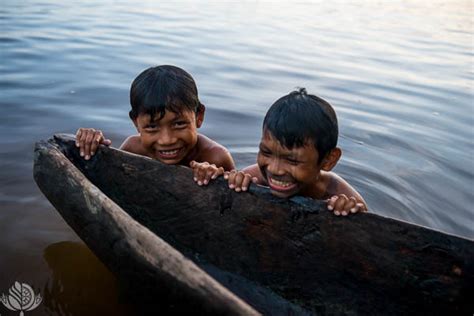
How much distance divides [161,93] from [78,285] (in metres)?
1.17

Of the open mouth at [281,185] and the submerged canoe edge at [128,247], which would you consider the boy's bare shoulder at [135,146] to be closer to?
the submerged canoe edge at [128,247]

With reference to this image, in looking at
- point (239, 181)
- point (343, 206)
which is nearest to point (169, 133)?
point (239, 181)

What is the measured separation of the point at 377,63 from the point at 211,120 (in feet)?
13.9

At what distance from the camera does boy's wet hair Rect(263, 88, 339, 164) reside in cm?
215

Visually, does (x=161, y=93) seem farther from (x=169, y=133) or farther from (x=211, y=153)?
(x=211, y=153)

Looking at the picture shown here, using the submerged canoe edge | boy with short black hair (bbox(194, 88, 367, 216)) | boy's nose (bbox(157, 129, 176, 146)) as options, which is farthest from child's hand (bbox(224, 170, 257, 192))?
the submerged canoe edge

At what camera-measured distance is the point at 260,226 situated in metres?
2.31

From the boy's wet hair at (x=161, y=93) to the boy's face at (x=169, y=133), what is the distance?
39 millimetres

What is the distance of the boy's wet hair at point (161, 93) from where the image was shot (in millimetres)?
2555

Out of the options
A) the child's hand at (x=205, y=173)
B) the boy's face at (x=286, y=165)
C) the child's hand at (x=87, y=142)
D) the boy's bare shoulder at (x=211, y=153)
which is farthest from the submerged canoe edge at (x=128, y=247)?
the boy's bare shoulder at (x=211, y=153)

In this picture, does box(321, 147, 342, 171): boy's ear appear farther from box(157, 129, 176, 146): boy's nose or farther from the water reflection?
the water reflection

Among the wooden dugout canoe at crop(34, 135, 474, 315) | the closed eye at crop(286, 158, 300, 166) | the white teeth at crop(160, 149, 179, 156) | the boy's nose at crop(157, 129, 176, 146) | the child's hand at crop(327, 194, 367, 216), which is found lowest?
the wooden dugout canoe at crop(34, 135, 474, 315)

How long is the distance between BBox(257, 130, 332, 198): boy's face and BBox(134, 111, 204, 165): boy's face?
616 mm

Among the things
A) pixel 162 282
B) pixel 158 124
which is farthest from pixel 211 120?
pixel 162 282
